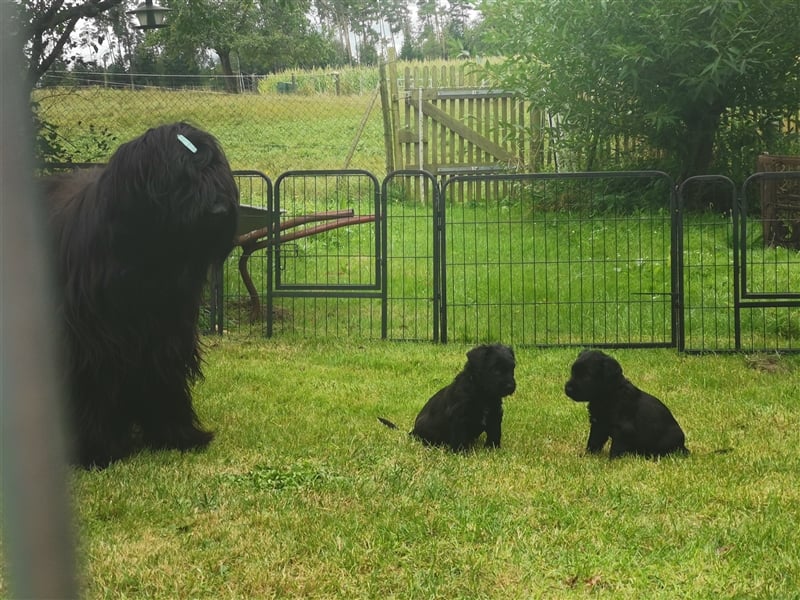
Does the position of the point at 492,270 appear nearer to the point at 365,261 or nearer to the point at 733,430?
the point at 365,261

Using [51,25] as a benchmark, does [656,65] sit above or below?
above

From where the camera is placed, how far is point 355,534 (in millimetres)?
3781

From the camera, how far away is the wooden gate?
53.5ft

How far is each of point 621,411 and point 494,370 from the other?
725 millimetres

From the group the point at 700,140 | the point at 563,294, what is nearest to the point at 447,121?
the point at 700,140

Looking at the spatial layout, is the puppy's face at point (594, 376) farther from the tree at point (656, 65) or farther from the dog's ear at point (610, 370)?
the tree at point (656, 65)

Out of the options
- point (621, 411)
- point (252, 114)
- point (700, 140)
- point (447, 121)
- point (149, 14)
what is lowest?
point (621, 411)

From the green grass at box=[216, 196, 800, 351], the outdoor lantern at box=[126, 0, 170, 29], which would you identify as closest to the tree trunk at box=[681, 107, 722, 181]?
the green grass at box=[216, 196, 800, 351]

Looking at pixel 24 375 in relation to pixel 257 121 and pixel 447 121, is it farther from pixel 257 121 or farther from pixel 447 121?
pixel 447 121

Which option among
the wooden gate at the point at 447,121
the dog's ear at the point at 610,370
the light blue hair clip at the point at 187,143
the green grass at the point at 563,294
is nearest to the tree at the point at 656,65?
the wooden gate at the point at 447,121

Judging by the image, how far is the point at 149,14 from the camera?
9602 mm

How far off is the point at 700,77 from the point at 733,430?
7507mm

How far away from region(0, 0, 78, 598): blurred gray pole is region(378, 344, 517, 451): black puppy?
4.26 m

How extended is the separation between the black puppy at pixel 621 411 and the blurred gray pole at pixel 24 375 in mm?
4401
